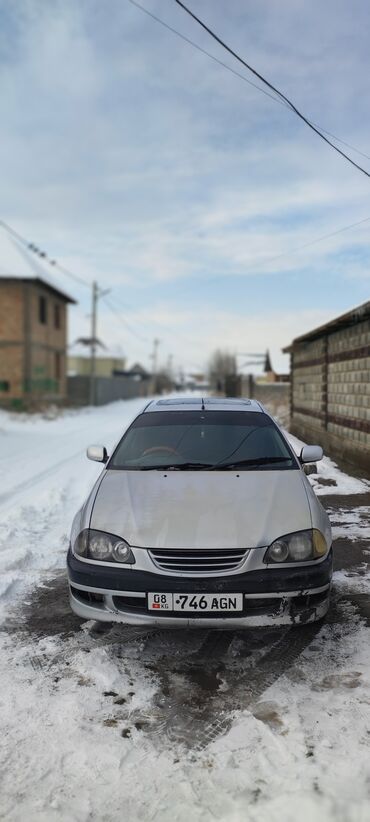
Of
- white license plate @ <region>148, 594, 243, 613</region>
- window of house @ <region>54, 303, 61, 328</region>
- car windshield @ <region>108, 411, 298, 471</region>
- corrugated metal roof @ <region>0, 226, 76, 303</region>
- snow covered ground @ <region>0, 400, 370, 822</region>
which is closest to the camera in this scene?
snow covered ground @ <region>0, 400, 370, 822</region>

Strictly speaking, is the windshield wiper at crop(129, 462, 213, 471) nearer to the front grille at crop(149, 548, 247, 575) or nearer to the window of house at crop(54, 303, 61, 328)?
the front grille at crop(149, 548, 247, 575)

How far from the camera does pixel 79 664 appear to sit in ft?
10.6

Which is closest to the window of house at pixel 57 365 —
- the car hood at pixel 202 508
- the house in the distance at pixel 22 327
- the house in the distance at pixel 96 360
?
the house in the distance at pixel 22 327

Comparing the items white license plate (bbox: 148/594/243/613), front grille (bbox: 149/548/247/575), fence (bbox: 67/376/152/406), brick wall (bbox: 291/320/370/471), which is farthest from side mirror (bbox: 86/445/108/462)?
fence (bbox: 67/376/152/406)

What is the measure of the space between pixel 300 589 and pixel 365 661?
0.59 meters

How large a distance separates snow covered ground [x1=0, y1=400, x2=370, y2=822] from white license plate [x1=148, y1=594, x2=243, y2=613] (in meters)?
0.40

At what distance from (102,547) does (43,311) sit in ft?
95.7

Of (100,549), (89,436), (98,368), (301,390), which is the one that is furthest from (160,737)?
(98,368)

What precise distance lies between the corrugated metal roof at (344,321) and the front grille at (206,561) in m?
6.01

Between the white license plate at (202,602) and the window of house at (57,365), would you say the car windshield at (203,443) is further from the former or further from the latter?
the window of house at (57,365)

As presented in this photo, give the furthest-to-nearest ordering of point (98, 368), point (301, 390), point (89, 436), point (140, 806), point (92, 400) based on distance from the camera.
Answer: point (98, 368) → point (92, 400) → point (89, 436) → point (301, 390) → point (140, 806)

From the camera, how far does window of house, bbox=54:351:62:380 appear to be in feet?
111

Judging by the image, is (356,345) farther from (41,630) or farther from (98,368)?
(98,368)

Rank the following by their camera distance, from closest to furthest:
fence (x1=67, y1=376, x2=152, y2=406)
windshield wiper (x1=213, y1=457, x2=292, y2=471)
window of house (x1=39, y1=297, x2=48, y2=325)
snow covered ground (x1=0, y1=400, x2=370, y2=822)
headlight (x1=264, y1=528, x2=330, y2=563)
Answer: snow covered ground (x1=0, y1=400, x2=370, y2=822), headlight (x1=264, y1=528, x2=330, y2=563), windshield wiper (x1=213, y1=457, x2=292, y2=471), window of house (x1=39, y1=297, x2=48, y2=325), fence (x1=67, y1=376, x2=152, y2=406)
